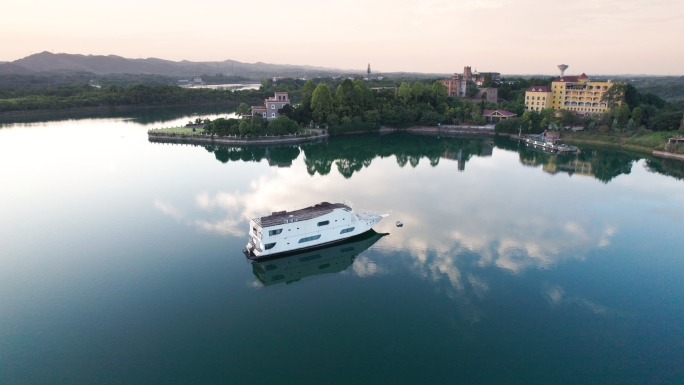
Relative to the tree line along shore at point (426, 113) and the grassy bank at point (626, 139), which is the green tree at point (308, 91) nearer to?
the tree line along shore at point (426, 113)

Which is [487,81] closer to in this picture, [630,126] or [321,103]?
[630,126]

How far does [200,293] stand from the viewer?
33.4ft

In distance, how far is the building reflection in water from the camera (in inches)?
445

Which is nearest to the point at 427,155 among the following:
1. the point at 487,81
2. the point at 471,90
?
the point at 471,90

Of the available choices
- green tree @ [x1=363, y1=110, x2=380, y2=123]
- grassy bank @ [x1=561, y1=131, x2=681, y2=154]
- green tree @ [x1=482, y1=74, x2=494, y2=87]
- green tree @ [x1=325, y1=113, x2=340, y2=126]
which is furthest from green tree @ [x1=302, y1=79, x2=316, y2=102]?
green tree @ [x1=482, y1=74, x2=494, y2=87]

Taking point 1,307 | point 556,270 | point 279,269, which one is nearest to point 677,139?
point 556,270

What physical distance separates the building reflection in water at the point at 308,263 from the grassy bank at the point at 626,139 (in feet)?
79.3

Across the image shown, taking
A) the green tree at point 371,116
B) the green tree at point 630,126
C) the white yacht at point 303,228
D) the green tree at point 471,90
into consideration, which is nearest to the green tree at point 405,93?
the green tree at point 371,116

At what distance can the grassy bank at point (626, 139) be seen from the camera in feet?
87.5

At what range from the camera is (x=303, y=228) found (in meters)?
12.2

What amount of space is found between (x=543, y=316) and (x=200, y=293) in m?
8.29

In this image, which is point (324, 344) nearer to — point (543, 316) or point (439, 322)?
point (439, 322)

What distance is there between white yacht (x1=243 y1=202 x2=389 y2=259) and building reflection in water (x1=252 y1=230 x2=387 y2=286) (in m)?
0.23

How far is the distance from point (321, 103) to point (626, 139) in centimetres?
2299
